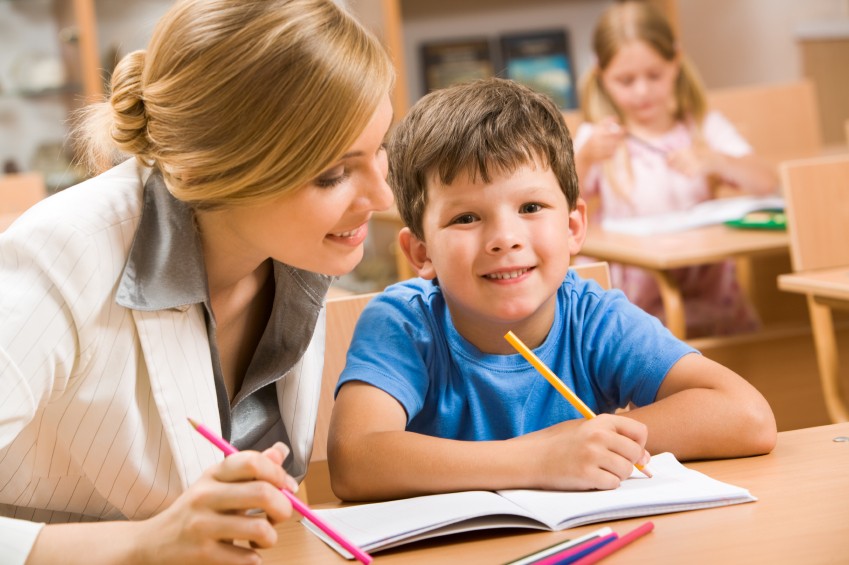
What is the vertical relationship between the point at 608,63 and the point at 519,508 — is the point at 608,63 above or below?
above

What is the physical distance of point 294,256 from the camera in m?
1.08

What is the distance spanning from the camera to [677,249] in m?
2.50

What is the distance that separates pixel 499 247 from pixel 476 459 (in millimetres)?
271

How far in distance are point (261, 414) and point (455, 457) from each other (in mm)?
277

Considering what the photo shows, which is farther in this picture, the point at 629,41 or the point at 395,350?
the point at 629,41

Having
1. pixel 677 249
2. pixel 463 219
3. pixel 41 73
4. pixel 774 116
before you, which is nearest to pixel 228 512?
pixel 463 219

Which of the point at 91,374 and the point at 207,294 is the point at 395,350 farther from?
the point at 91,374

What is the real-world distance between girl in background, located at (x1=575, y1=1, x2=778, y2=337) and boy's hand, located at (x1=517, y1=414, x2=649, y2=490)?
2.02m

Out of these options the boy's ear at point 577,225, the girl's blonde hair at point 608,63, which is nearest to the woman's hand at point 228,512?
the boy's ear at point 577,225

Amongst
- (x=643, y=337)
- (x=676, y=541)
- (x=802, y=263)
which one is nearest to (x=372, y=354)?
(x=643, y=337)

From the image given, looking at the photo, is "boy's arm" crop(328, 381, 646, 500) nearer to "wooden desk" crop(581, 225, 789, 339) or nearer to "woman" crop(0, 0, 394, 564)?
"woman" crop(0, 0, 394, 564)

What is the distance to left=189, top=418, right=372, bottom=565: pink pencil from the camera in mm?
840

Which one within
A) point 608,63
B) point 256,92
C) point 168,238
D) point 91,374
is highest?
point 608,63

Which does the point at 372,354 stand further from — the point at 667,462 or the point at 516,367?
the point at 667,462
